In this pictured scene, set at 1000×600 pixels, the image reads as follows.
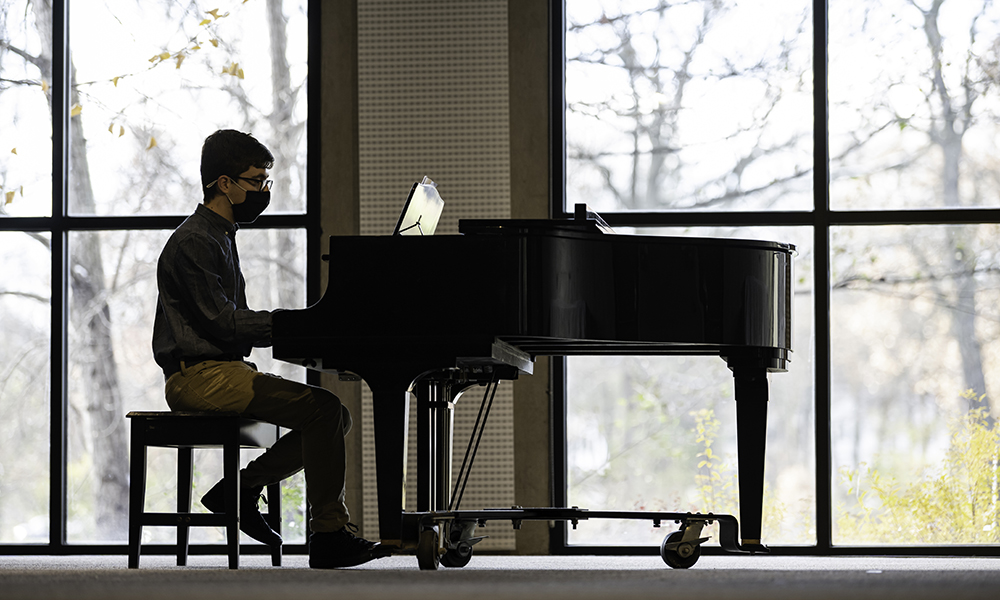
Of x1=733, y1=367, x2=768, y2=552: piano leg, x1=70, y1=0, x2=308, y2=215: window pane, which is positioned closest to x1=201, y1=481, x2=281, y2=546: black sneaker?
x1=733, y1=367, x2=768, y2=552: piano leg

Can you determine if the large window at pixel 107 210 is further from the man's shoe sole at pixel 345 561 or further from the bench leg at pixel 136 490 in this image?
the man's shoe sole at pixel 345 561

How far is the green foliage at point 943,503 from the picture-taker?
4469 mm

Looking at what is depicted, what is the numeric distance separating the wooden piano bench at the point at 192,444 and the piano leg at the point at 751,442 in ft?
4.93

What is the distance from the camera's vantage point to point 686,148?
15.3ft

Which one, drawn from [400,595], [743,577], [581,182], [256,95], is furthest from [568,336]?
[256,95]

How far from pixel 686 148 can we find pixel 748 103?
325mm

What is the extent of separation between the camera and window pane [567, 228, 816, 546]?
14.8ft

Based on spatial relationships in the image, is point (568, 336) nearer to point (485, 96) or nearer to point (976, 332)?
point (485, 96)

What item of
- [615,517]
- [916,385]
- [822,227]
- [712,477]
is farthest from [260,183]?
[916,385]

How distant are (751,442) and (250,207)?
67.8 inches

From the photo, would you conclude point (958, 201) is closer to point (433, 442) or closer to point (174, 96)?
point (433, 442)

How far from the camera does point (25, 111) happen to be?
191 inches

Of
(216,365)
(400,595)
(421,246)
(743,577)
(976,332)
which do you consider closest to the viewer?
(400,595)

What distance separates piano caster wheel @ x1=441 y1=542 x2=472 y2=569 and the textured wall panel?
105cm
